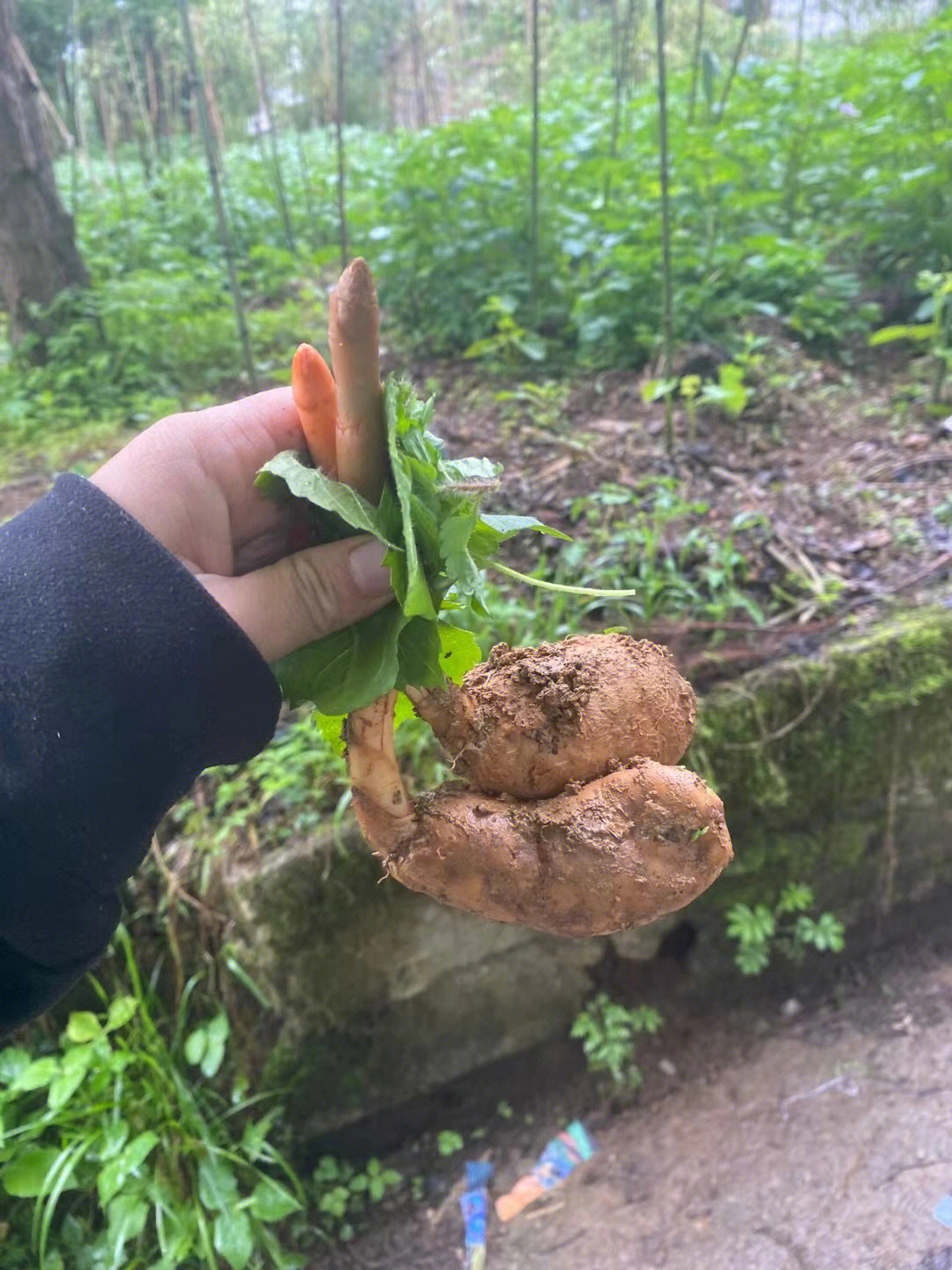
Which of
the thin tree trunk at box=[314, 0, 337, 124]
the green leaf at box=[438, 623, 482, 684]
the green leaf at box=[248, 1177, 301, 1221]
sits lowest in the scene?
the green leaf at box=[248, 1177, 301, 1221]

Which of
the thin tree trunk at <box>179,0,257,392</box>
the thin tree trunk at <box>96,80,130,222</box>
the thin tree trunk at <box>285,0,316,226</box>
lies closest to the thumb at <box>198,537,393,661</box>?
the thin tree trunk at <box>179,0,257,392</box>

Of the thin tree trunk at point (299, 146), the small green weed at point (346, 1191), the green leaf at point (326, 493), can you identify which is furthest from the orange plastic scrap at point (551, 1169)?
the thin tree trunk at point (299, 146)

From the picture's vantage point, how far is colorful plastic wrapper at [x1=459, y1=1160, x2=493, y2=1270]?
180 centimetres

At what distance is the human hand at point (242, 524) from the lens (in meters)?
0.86

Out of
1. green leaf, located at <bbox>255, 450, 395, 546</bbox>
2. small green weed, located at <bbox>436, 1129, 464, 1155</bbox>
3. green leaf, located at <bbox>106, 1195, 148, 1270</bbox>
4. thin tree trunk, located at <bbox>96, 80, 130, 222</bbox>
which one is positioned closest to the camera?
green leaf, located at <bbox>255, 450, 395, 546</bbox>

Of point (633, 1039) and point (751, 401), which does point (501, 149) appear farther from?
point (633, 1039)

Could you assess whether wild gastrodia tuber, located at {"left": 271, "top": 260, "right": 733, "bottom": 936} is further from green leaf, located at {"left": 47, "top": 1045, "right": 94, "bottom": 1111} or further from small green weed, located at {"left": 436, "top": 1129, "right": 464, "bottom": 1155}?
small green weed, located at {"left": 436, "top": 1129, "right": 464, "bottom": 1155}

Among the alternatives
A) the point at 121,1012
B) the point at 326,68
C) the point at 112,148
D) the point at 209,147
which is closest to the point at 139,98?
the point at 112,148

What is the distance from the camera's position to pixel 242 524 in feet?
3.39

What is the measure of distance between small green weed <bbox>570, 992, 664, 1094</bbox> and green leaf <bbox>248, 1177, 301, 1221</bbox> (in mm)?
648

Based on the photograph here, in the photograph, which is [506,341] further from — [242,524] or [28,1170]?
[28,1170]

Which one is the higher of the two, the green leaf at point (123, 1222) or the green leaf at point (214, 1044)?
the green leaf at point (214, 1044)

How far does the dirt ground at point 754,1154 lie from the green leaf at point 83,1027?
2.07 feet

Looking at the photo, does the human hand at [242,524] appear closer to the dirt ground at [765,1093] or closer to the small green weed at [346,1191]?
the dirt ground at [765,1093]
